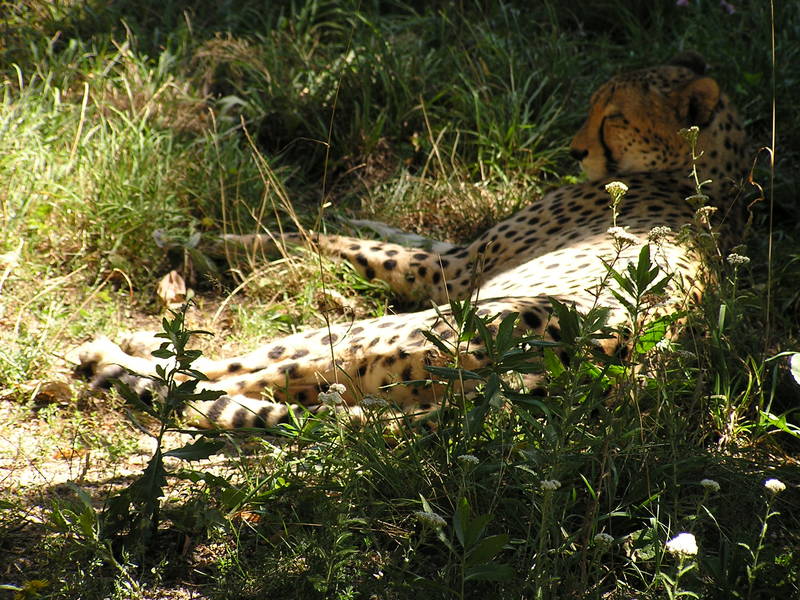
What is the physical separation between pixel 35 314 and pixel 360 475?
83.7 inches

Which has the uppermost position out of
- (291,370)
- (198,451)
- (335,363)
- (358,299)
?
(198,451)

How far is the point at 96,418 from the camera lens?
10.7 feet

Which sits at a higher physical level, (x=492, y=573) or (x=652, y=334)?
(x=652, y=334)

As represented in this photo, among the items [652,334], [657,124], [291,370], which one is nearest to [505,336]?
[652,334]

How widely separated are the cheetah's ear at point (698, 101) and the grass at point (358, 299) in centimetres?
65

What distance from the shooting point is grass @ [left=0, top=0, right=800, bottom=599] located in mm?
2197

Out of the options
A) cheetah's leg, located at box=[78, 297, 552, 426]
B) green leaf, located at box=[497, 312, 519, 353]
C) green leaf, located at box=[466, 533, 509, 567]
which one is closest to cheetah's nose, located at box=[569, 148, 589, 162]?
cheetah's leg, located at box=[78, 297, 552, 426]

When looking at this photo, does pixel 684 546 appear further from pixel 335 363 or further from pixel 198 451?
pixel 335 363

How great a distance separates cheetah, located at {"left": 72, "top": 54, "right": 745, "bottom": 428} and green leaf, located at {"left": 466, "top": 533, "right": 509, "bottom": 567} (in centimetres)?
130

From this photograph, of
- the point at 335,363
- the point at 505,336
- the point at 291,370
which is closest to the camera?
the point at 505,336

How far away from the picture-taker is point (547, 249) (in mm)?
4195

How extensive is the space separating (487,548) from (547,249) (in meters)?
2.48

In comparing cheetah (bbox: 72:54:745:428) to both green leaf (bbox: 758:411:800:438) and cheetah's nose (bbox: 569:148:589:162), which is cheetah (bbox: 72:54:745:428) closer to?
cheetah's nose (bbox: 569:148:589:162)

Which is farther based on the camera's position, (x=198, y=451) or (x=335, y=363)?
(x=335, y=363)
